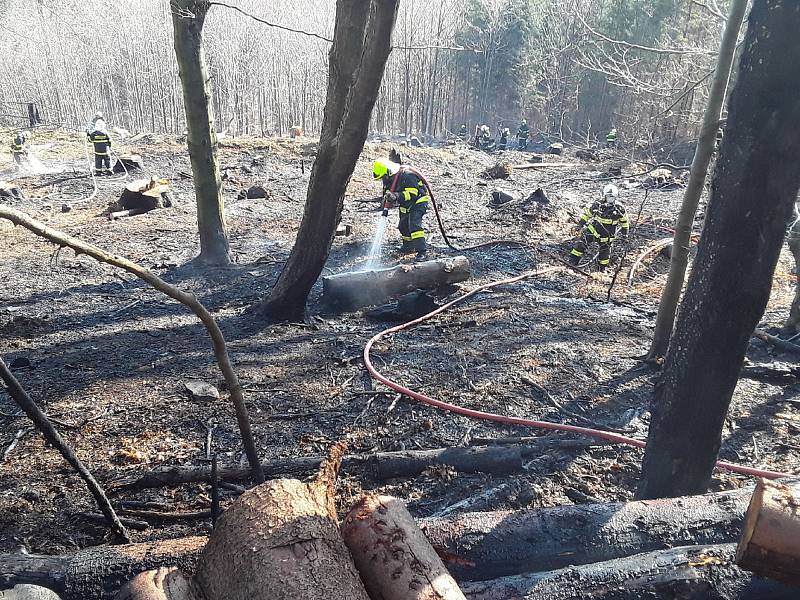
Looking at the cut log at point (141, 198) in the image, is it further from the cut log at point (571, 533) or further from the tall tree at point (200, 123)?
the cut log at point (571, 533)

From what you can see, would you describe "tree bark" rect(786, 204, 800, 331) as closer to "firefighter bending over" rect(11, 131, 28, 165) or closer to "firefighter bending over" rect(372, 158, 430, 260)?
"firefighter bending over" rect(372, 158, 430, 260)

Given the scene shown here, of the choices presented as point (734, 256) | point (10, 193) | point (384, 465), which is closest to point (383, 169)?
point (384, 465)

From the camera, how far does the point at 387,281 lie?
661 cm

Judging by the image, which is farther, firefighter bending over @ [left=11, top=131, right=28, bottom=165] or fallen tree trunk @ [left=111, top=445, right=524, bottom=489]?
firefighter bending over @ [left=11, top=131, right=28, bottom=165]

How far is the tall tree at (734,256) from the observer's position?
2.08 metres

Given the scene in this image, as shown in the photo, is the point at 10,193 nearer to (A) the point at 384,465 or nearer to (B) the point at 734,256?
(A) the point at 384,465

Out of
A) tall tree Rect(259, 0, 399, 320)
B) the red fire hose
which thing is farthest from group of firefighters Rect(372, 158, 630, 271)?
the red fire hose

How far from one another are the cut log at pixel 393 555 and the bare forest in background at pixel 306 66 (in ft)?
71.9

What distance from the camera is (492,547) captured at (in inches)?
87.6

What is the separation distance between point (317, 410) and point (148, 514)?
1.48 meters

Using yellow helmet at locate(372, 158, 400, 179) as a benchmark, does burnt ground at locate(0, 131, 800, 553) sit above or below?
below

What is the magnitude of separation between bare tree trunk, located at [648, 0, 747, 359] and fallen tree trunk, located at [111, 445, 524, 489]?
6.64 feet

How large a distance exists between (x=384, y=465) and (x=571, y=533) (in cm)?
135

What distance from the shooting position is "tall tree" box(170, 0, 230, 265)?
659cm
